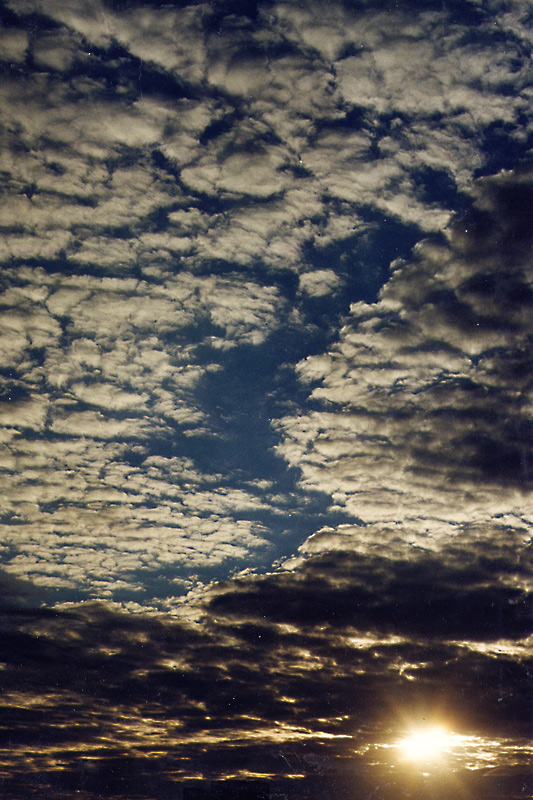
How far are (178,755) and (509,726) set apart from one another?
2633 cm

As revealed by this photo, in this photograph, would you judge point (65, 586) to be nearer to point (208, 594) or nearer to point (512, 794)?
point (208, 594)

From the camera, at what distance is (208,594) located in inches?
915

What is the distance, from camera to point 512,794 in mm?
89375

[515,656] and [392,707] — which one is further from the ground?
[515,656]

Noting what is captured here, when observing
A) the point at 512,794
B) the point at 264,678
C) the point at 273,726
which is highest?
the point at 264,678

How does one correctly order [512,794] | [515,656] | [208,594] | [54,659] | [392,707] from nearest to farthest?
[208,594] < [515,656] < [54,659] < [392,707] < [512,794]

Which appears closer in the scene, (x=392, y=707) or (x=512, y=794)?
(x=392, y=707)

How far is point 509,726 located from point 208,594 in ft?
82.9

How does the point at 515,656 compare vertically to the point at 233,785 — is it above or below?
above

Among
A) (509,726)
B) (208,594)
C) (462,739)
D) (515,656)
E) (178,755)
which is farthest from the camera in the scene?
(178,755)

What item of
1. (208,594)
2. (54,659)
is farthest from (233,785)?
(208,594)

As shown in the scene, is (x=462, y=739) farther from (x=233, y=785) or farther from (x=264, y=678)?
(x=233, y=785)

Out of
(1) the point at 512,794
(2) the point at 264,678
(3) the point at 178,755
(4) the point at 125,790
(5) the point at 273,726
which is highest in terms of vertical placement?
(2) the point at 264,678

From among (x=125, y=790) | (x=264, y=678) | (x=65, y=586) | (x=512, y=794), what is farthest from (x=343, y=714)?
(x=512, y=794)
